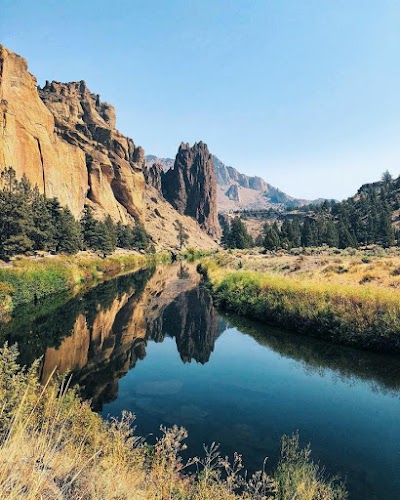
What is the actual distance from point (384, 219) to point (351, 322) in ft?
319

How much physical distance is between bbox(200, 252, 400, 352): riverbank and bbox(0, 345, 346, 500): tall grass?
414 inches

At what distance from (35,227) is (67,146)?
6179 cm

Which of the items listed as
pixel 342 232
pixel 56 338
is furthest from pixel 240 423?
pixel 342 232

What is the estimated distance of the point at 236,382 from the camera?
55.0 feet

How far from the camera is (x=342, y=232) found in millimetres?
105375

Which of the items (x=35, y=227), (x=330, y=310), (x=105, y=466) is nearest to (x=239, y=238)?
(x=35, y=227)

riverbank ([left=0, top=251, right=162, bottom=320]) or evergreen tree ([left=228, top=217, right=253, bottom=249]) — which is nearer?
riverbank ([left=0, top=251, right=162, bottom=320])

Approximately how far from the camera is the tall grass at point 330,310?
1855cm

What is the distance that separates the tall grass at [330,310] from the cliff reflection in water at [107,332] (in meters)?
4.15

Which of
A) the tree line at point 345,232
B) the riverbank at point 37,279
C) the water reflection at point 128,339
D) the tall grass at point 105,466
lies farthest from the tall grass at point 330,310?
the tree line at point 345,232

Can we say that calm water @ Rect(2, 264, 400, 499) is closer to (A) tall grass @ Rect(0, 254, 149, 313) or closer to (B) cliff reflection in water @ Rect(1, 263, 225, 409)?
(B) cliff reflection in water @ Rect(1, 263, 225, 409)

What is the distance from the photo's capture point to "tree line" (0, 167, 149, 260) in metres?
50.9

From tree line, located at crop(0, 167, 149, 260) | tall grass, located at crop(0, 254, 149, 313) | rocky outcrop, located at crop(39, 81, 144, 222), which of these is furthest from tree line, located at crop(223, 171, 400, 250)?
tall grass, located at crop(0, 254, 149, 313)

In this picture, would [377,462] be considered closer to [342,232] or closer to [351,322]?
[351,322]
